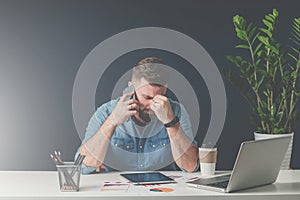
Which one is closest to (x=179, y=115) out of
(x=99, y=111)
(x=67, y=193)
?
(x=99, y=111)

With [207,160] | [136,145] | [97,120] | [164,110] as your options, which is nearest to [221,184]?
[207,160]

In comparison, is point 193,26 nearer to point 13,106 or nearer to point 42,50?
point 42,50

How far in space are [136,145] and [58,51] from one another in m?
0.63

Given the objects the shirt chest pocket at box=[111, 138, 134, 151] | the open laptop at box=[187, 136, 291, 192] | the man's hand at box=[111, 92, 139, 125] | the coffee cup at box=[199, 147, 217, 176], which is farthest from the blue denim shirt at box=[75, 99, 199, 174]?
the open laptop at box=[187, 136, 291, 192]

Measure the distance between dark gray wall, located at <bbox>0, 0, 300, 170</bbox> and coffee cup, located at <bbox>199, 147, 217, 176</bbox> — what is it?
48 cm

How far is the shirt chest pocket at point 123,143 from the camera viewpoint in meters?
2.52

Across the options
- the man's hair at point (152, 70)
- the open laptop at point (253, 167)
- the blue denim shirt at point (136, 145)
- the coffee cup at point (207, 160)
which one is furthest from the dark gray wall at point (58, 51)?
the open laptop at point (253, 167)

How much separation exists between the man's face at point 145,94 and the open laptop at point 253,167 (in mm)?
621

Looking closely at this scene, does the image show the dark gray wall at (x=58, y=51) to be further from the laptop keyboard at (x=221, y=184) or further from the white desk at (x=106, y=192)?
the laptop keyboard at (x=221, y=184)

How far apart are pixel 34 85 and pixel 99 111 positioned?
0.36m

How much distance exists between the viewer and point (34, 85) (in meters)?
2.65

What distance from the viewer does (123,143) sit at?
255 centimetres

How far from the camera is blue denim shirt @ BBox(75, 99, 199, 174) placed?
253 cm

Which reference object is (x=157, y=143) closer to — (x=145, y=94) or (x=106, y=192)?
(x=145, y=94)
